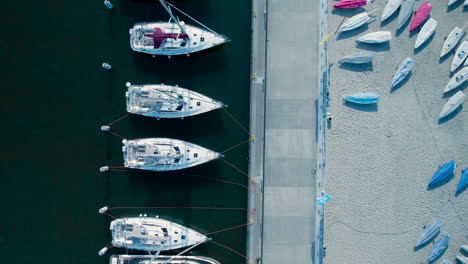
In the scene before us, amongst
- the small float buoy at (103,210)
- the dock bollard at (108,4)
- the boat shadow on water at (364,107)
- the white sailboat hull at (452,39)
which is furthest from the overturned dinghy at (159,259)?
the white sailboat hull at (452,39)

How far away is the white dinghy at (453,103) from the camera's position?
43.5ft

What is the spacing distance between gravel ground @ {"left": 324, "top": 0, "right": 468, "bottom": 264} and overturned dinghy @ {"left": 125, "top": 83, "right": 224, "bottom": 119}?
671 centimetres

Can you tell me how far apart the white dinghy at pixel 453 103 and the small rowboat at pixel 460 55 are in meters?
1.42

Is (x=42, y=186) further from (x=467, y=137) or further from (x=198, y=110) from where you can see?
(x=467, y=137)

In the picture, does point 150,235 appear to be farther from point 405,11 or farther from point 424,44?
point 405,11

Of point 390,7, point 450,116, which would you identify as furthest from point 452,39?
point 450,116

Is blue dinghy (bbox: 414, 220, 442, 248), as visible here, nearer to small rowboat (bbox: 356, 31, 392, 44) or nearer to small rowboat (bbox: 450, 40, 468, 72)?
small rowboat (bbox: 450, 40, 468, 72)

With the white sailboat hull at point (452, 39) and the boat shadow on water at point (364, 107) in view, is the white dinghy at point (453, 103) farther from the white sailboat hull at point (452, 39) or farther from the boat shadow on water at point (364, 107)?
the boat shadow on water at point (364, 107)

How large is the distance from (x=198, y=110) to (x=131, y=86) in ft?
11.7

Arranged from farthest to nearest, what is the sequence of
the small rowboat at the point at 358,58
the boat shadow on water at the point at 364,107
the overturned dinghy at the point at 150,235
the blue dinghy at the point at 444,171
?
the boat shadow on water at the point at 364,107 → the blue dinghy at the point at 444,171 → the small rowboat at the point at 358,58 → the overturned dinghy at the point at 150,235

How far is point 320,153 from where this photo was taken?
11648mm

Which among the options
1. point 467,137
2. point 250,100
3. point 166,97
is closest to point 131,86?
point 166,97

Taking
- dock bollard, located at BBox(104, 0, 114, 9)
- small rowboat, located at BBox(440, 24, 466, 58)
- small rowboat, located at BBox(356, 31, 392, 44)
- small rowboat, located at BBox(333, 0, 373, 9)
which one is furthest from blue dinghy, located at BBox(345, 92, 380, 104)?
dock bollard, located at BBox(104, 0, 114, 9)

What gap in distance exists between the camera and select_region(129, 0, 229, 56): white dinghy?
13.0 metres
